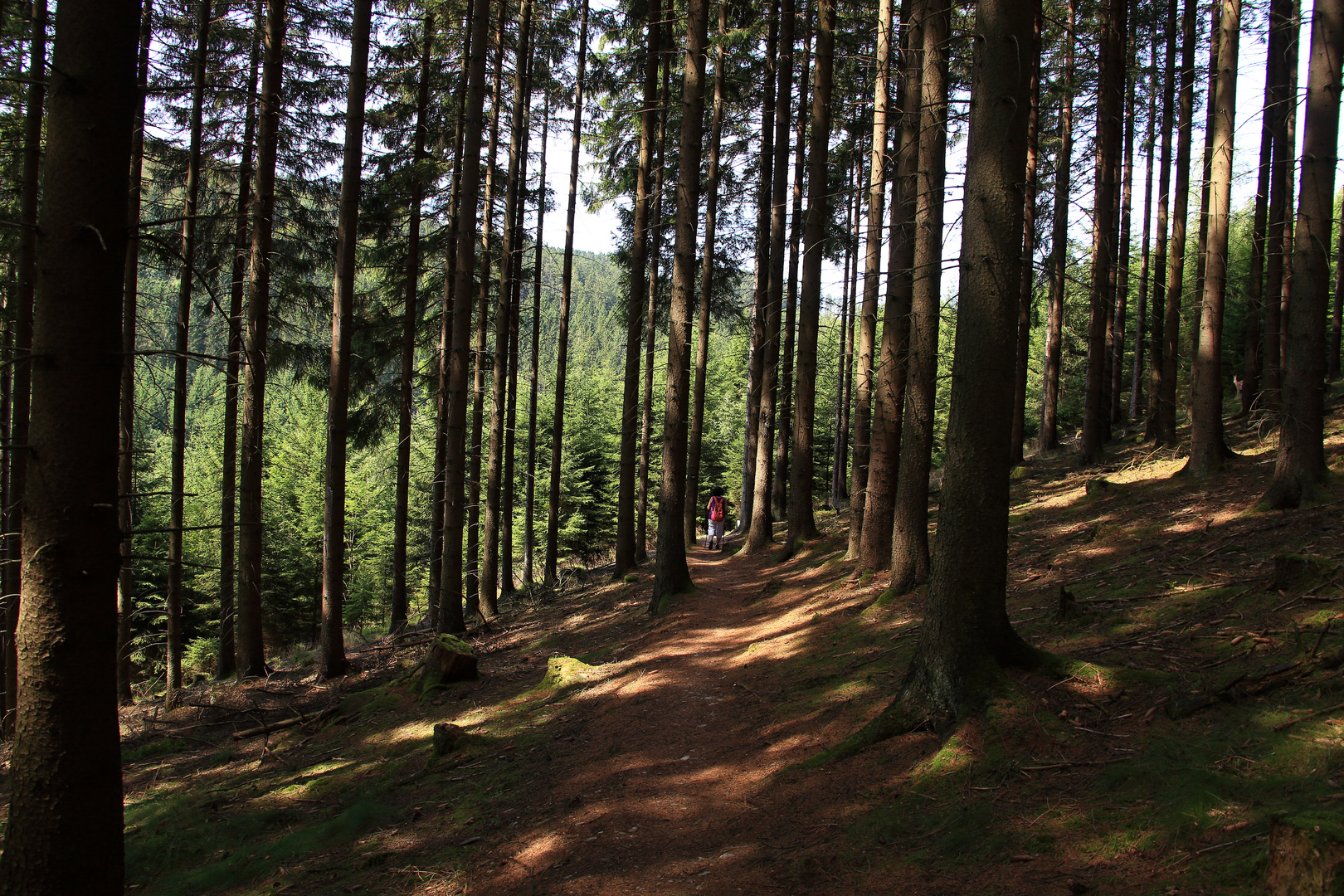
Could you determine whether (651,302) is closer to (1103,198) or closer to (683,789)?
(1103,198)

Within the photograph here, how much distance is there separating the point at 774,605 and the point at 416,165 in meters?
9.73

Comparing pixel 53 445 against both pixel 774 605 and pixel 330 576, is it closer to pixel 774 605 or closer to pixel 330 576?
pixel 330 576

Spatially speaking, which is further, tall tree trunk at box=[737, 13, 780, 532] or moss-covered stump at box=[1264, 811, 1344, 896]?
tall tree trunk at box=[737, 13, 780, 532]

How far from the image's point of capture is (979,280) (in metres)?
4.95

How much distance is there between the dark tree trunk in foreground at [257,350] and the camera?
1153 centimetres

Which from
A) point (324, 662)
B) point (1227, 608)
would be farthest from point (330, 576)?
point (1227, 608)

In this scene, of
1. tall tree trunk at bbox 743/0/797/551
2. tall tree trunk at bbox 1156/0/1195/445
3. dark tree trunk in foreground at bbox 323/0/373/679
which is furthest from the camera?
tall tree trunk at bbox 743/0/797/551

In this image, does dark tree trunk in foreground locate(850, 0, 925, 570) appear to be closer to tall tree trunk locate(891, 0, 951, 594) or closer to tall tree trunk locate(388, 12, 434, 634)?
tall tree trunk locate(891, 0, 951, 594)

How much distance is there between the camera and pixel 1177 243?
15.2 metres

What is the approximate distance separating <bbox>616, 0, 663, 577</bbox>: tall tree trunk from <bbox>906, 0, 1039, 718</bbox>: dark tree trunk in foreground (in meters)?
10.6

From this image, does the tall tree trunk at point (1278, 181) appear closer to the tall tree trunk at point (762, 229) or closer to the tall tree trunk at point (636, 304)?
the tall tree trunk at point (762, 229)

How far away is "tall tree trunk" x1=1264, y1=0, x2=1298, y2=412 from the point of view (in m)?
12.9

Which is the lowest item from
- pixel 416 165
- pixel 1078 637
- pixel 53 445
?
pixel 1078 637

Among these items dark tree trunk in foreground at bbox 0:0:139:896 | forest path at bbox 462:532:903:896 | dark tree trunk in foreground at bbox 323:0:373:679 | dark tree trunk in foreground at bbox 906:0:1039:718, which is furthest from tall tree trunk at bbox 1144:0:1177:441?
dark tree trunk in foreground at bbox 0:0:139:896
